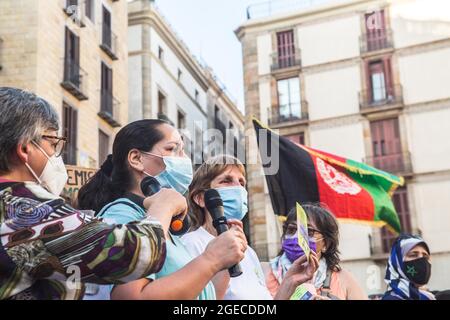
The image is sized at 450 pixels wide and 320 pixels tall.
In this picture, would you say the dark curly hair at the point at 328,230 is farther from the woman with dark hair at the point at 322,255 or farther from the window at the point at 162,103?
the window at the point at 162,103

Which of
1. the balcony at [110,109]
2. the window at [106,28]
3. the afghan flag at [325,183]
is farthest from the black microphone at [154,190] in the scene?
the window at [106,28]

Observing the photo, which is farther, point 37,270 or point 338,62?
point 338,62

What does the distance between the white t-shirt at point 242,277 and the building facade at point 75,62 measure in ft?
35.1

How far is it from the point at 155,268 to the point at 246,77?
22161 mm

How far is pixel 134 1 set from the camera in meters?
21.5

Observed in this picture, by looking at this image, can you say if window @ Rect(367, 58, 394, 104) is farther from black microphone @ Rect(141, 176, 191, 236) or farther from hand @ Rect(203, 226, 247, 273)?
hand @ Rect(203, 226, 247, 273)

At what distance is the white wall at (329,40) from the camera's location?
22672 millimetres

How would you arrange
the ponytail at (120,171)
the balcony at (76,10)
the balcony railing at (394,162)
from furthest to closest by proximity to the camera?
the balcony railing at (394,162) → the balcony at (76,10) → the ponytail at (120,171)

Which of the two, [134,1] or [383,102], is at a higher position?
[134,1]

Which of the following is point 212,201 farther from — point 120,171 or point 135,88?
Answer: point 135,88

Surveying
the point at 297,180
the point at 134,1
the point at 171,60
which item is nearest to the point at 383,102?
the point at 171,60
